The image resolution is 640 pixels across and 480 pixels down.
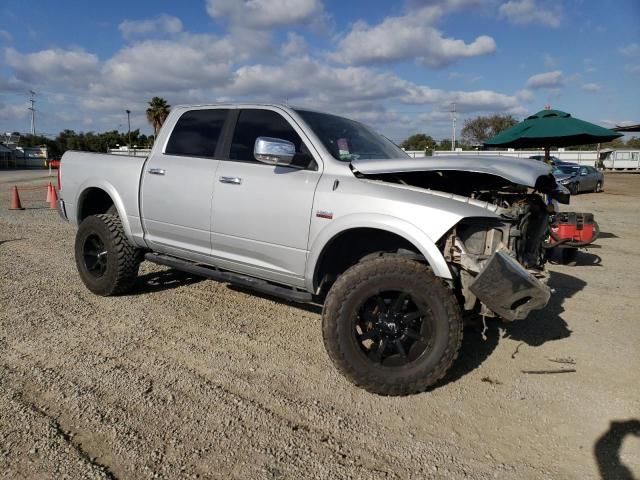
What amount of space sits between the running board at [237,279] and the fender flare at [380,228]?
147 millimetres

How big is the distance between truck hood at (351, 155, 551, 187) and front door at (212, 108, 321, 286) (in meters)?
0.45

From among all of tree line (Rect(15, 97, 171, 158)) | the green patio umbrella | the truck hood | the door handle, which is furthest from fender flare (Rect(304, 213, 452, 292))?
tree line (Rect(15, 97, 171, 158))

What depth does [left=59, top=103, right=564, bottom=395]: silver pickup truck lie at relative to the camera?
10.3ft

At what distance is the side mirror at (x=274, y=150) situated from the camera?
11.0ft

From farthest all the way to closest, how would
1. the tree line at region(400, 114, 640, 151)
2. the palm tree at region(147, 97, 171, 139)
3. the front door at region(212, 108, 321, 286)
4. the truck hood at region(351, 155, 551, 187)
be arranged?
the tree line at region(400, 114, 640, 151), the palm tree at region(147, 97, 171, 139), the front door at region(212, 108, 321, 286), the truck hood at region(351, 155, 551, 187)

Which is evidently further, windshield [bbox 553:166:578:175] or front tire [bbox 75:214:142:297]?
windshield [bbox 553:166:578:175]

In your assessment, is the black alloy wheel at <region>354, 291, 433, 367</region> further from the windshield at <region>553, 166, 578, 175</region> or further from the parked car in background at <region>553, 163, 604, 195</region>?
the windshield at <region>553, 166, 578, 175</region>

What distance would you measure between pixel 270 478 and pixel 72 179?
13.9 ft

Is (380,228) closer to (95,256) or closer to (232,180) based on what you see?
(232,180)

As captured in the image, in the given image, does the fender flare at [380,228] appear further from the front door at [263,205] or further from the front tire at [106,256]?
the front tire at [106,256]

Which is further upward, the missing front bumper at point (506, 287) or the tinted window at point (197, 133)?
the tinted window at point (197, 133)

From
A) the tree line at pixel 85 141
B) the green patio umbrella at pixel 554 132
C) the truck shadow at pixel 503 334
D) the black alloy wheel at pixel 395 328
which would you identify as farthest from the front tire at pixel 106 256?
the tree line at pixel 85 141

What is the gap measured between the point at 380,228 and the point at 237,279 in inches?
57.4

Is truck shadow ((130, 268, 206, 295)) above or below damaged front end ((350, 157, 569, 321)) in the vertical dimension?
below
